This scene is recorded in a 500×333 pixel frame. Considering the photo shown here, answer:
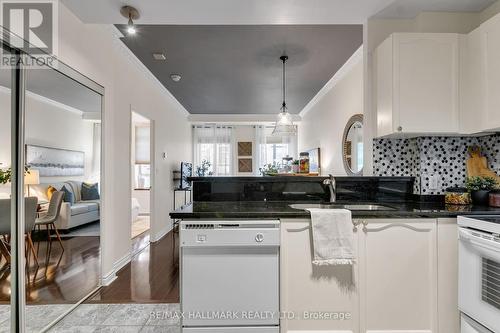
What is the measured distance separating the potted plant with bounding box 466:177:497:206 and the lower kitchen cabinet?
0.56 metres

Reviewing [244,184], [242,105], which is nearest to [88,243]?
[244,184]

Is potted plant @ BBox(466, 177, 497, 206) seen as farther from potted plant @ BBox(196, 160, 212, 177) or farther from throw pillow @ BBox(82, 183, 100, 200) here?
potted plant @ BBox(196, 160, 212, 177)

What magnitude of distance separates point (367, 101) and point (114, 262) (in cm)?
298

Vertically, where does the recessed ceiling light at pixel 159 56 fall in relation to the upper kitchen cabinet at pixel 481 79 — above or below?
above

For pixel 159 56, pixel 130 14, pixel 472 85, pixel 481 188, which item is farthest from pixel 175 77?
pixel 481 188

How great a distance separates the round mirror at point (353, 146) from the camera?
3170mm

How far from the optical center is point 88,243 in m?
2.41

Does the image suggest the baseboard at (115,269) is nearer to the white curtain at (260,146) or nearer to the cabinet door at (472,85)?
the cabinet door at (472,85)

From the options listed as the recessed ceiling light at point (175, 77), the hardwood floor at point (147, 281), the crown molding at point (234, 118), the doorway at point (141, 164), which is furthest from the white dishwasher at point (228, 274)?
the crown molding at point (234, 118)

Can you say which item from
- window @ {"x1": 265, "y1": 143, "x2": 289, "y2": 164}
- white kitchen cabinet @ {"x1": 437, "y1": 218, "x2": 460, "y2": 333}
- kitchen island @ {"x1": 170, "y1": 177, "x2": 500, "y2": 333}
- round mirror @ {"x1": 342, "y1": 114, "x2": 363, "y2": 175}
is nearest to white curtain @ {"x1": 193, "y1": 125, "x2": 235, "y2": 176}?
window @ {"x1": 265, "y1": 143, "x2": 289, "y2": 164}

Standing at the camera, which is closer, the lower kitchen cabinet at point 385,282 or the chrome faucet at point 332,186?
the lower kitchen cabinet at point 385,282

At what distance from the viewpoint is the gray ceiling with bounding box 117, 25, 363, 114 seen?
276 centimetres

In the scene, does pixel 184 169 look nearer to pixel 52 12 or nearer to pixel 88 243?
pixel 88 243

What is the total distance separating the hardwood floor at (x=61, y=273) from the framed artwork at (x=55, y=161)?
52 cm
